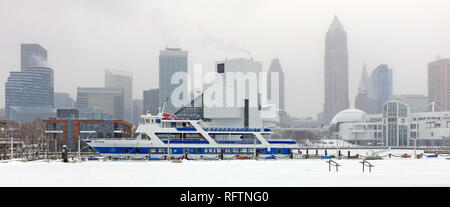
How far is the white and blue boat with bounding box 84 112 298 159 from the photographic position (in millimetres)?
53062

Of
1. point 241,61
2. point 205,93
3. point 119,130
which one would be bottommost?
point 119,130

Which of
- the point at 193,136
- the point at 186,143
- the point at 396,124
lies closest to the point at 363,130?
the point at 396,124

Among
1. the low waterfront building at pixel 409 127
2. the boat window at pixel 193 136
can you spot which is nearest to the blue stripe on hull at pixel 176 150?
the boat window at pixel 193 136

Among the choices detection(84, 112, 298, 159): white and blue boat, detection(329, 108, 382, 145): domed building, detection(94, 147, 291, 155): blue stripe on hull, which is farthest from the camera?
detection(329, 108, 382, 145): domed building

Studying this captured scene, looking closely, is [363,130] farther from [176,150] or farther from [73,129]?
[176,150]

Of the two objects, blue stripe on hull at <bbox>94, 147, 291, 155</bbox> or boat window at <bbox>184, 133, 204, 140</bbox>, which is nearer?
blue stripe on hull at <bbox>94, 147, 291, 155</bbox>

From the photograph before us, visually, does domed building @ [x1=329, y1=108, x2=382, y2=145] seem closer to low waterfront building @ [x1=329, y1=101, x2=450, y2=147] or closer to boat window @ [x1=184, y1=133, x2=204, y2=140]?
low waterfront building @ [x1=329, y1=101, x2=450, y2=147]

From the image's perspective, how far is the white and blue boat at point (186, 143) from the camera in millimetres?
53062

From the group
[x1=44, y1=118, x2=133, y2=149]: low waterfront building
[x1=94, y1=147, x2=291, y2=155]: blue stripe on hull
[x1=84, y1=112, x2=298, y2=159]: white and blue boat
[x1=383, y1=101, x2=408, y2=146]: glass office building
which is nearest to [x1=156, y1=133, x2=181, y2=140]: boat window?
[x1=84, y1=112, x2=298, y2=159]: white and blue boat

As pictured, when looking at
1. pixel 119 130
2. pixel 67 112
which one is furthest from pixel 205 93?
pixel 67 112

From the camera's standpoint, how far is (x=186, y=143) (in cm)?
5491
